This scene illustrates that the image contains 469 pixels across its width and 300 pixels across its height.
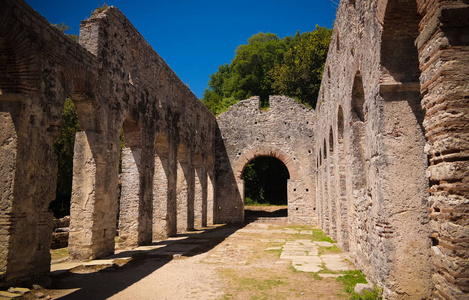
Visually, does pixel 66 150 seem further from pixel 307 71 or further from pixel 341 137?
pixel 307 71

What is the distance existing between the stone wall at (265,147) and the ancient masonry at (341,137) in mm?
6149

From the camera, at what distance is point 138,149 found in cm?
1030

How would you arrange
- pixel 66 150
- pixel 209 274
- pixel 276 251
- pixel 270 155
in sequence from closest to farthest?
pixel 209 274
pixel 276 251
pixel 270 155
pixel 66 150

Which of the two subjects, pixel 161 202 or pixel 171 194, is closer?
pixel 161 202

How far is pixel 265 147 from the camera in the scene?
715 inches

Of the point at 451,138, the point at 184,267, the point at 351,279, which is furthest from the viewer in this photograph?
the point at 184,267

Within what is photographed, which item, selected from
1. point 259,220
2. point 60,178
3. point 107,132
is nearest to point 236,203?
point 259,220

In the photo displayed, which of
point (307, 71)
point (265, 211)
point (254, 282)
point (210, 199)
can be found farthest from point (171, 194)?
point (307, 71)

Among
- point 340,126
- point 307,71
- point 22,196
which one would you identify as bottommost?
point 22,196

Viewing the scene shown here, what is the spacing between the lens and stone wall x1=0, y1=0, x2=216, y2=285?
5.36 m

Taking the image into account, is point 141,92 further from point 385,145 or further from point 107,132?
point 385,145

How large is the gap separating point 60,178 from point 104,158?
11.5 metres

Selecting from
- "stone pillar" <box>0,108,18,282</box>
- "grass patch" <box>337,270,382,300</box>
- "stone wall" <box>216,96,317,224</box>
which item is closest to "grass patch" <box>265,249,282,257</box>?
"grass patch" <box>337,270,382,300</box>

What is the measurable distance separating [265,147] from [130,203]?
31.2 ft
